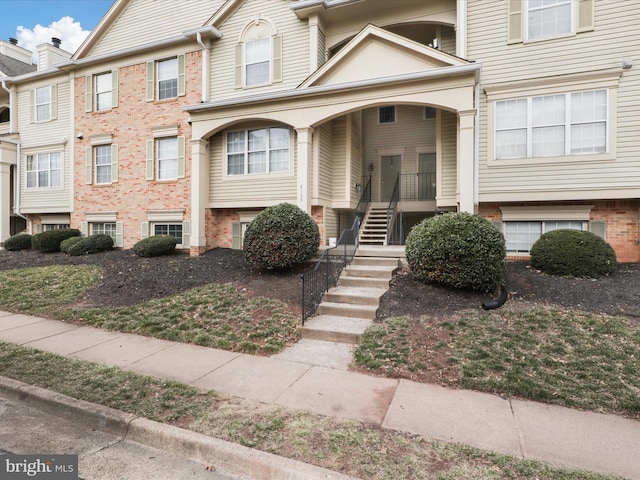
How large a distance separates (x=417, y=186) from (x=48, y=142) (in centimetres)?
1687

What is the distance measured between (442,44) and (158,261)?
1208 centimetres

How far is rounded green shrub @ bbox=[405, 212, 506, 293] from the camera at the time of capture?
23.5 feet

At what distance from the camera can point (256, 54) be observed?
13484mm

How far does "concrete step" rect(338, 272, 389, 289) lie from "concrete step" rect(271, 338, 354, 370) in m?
2.26

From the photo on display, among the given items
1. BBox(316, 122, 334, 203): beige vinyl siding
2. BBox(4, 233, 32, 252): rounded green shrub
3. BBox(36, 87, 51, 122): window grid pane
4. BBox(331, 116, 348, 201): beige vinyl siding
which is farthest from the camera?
BBox(36, 87, 51, 122): window grid pane

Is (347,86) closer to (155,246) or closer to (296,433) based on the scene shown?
(155,246)

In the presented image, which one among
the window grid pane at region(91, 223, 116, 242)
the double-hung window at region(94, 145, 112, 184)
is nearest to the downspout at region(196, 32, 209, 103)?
the double-hung window at region(94, 145, 112, 184)

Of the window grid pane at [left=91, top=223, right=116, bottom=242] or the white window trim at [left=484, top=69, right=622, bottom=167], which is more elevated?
the white window trim at [left=484, top=69, right=622, bottom=167]

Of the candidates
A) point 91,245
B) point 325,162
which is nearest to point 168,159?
point 91,245

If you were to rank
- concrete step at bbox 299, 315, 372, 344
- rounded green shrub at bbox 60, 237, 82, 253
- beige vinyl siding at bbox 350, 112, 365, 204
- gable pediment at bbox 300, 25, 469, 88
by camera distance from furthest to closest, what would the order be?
rounded green shrub at bbox 60, 237, 82, 253 < beige vinyl siding at bbox 350, 112, 365, 204 < gable pediment at bbox 300, 25, 469, 88 < concrete step at bbox 299, 315, 372, 344

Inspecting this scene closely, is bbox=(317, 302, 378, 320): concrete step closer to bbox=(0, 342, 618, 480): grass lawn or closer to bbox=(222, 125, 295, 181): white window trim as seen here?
bbox=(0, 342, 618, 480): grass lawn

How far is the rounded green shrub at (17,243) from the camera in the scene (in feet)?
52.8

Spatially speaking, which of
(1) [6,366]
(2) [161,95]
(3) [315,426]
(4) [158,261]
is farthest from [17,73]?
(3) [315,426]

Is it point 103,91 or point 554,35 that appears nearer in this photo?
point 554,35
